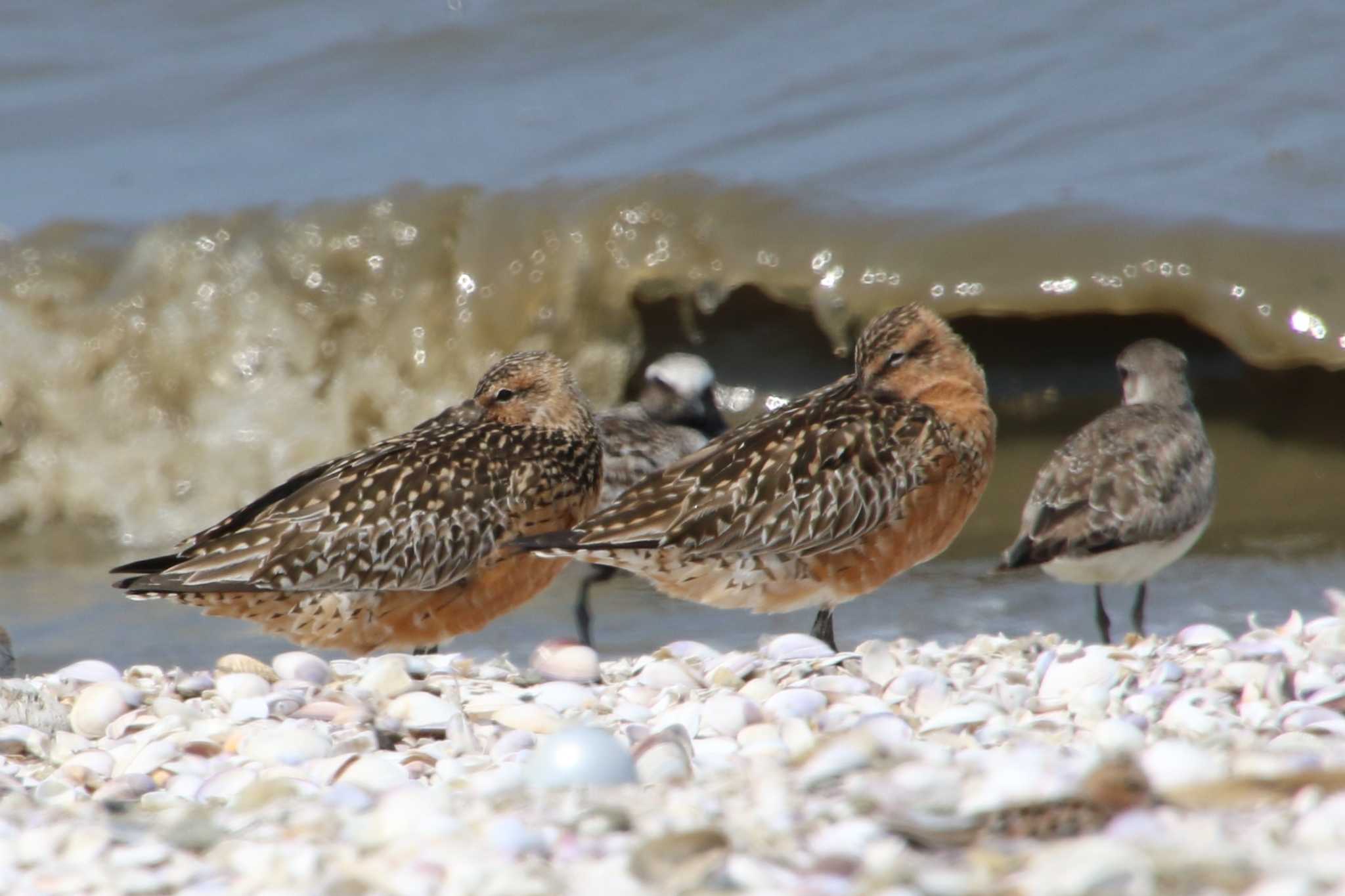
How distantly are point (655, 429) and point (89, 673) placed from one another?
355 centimetres

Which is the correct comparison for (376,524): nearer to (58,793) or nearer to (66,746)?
(66,746)

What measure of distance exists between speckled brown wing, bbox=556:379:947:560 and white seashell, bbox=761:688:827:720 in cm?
118

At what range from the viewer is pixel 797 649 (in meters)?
5.06

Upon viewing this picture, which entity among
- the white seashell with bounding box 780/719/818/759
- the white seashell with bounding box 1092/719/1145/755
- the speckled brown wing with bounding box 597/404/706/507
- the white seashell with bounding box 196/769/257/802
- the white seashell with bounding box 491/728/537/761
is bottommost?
the white seashell with bounding box 1092/719/1145/755

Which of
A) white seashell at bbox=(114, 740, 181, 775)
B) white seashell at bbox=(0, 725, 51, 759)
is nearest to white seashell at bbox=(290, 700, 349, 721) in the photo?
white seashell at bbox=(114, 740, 181, 775)

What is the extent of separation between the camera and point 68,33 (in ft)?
50.9

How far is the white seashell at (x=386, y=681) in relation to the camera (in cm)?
457

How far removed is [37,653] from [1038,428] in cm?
552

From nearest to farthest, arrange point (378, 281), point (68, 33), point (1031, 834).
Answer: point (1031, 834) < point (378, 281) < point (68, 33)

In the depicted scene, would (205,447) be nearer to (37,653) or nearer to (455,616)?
(37,653)

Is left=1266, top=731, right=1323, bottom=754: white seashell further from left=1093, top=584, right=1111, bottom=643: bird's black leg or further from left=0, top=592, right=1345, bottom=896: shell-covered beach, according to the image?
left=1093, top=584, right=1111, bottom=643: bird's black leg

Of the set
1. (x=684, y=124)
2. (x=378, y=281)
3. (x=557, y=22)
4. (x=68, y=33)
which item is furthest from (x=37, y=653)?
(x=68, y=33)

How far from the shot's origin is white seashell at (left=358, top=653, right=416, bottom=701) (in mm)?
4570

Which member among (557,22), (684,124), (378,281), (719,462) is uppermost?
(557,22)
